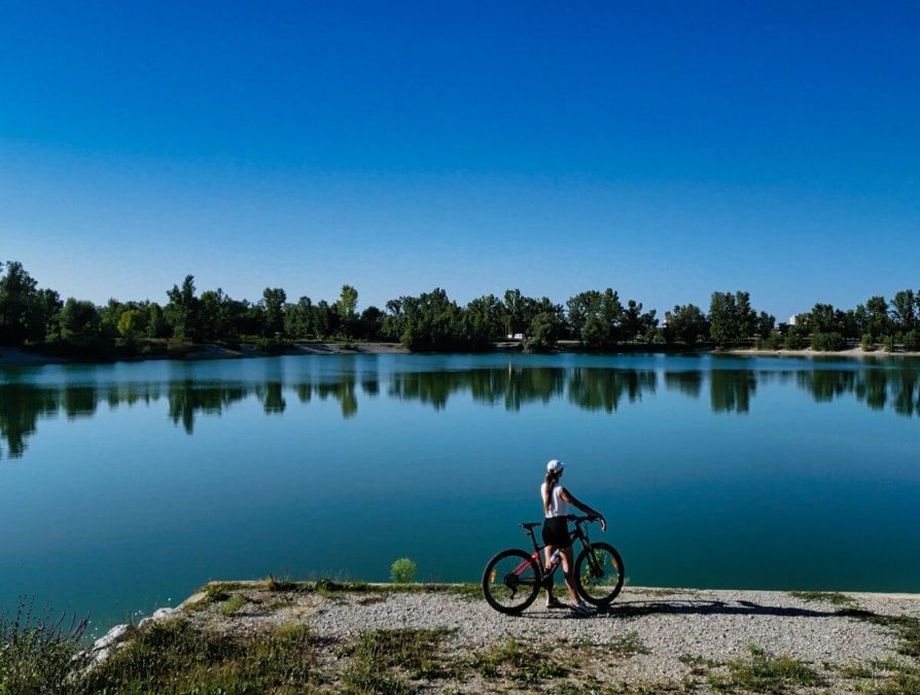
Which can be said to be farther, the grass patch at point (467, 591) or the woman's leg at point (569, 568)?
the grass patch at point (467, 591)

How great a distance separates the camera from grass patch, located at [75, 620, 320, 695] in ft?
21.0

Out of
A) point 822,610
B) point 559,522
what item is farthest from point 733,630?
point 559,522

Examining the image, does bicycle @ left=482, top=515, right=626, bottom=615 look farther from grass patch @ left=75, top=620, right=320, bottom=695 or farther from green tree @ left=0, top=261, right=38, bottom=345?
green tree @ left=0, top=261, right=38, bottom=345

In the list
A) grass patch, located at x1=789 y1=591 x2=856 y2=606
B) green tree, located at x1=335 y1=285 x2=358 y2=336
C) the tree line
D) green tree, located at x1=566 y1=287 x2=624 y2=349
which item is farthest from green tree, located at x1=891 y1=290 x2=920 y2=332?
grass patch, located at x1=789 y1=591 x2=856 y2=606

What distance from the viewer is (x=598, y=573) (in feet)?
30.3

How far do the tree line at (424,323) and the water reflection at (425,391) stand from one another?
26532mm

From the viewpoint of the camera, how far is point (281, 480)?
21656 mm

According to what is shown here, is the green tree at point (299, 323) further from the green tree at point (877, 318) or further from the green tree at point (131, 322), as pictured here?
the green tree at point (877, 318)

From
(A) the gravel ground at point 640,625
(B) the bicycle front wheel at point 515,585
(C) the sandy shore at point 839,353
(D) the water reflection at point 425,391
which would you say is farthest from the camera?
(C) the sandy shore at point 839,353

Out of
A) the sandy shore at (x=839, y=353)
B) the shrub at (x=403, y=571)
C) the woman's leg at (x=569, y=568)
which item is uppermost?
the sandy shore at (x=839, y=353)

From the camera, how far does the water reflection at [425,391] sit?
4066 cm

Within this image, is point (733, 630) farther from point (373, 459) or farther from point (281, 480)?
point (373, 459)

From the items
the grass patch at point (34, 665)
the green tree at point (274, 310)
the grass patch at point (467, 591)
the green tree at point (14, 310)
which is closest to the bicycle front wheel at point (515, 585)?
the grass patch at point (467, 591)

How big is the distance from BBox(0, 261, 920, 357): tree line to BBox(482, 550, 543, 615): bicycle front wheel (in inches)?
3474
